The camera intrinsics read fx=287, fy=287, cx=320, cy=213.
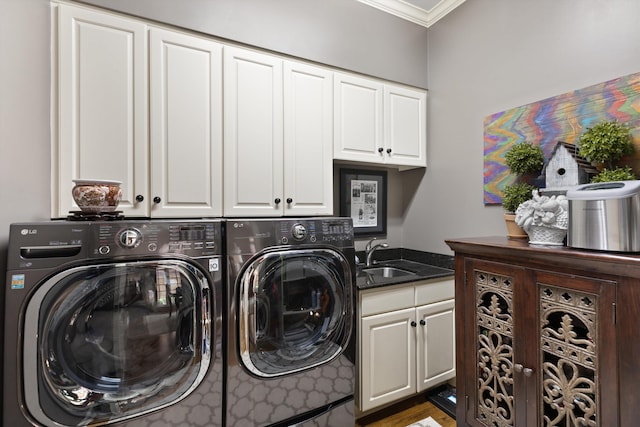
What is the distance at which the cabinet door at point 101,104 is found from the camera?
1349mm

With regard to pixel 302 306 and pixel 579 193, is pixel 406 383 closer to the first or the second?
pixel 302 306

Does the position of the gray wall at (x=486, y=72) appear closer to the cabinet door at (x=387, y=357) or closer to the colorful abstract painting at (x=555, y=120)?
the colorful abstract painting at (x=555, y=120)

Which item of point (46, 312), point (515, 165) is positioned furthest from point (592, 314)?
point (46, 312)

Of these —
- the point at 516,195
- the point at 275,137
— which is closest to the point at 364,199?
the point at 275,137

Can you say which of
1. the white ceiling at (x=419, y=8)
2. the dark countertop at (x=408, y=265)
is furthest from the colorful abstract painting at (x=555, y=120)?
the white ceiling at (x=419, y=8)

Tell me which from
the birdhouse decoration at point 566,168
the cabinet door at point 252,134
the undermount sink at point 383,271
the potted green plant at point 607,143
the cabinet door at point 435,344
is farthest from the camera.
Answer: the undermount sink at point 383,271

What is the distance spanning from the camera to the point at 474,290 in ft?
4.57

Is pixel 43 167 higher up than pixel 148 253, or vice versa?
pixel 43 167

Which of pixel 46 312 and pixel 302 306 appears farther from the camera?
pixel 302 306

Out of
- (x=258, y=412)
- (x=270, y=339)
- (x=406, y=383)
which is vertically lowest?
(x=406, y=383)

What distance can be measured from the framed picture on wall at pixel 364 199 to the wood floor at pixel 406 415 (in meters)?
1.28

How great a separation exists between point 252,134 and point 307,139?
1.20 ft

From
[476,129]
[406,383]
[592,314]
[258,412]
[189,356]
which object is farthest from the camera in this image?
[476,129]

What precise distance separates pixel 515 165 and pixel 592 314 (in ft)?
3.06
